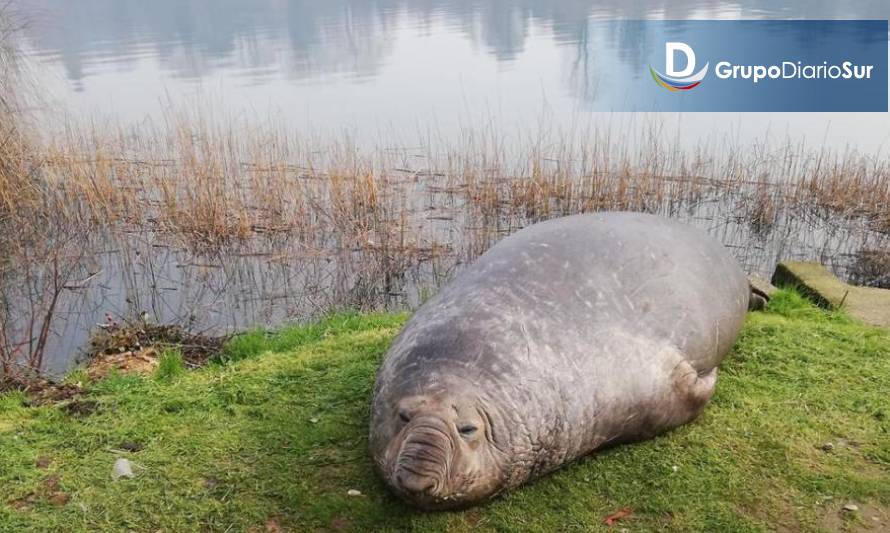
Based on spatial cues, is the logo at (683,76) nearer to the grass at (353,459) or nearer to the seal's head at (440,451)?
the grass at (353,459)

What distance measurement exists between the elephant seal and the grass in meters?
0.16

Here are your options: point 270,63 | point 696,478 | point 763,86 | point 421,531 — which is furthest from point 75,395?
point 270,63

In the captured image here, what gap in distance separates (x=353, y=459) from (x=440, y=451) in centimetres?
77

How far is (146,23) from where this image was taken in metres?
47.9

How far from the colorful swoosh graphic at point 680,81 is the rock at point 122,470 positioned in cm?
1286

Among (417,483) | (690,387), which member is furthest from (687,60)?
(417,483)

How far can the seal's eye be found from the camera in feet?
9.66

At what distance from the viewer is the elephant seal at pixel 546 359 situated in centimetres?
297

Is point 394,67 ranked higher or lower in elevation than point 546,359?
lower

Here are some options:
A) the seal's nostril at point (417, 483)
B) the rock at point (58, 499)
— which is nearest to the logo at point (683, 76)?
the seal's nostril at point (417, 483)

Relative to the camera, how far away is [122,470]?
3.35 metres

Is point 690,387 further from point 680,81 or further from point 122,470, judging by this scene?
point 680,81

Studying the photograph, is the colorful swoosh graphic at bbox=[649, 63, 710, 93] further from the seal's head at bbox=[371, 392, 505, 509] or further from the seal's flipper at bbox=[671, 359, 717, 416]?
the seal's head at bbox=[371, 392, 505, 509]

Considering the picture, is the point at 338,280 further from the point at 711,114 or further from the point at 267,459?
the point at 711,114
